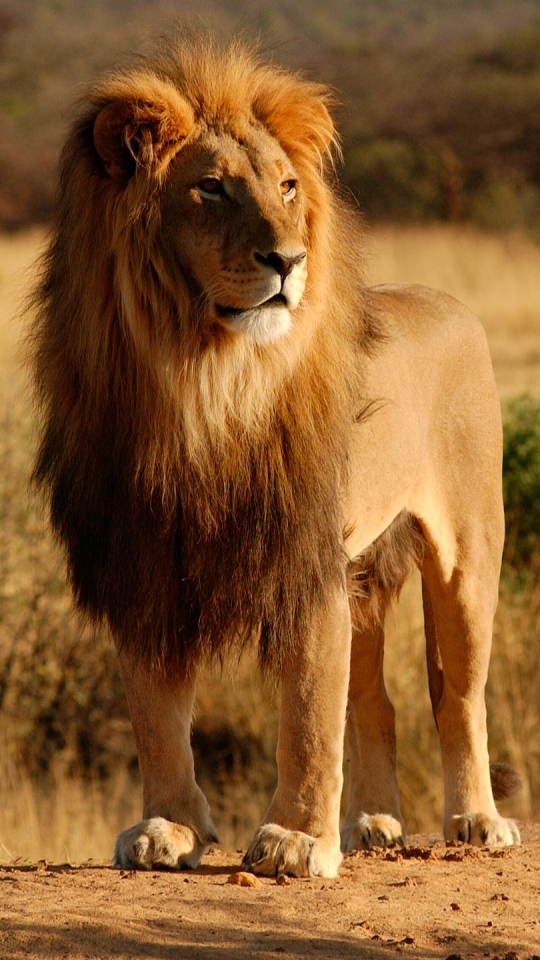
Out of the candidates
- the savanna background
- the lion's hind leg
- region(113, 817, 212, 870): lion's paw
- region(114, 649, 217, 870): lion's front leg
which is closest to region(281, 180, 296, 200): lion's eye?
the savanna background

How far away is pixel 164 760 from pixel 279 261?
4.26 ft

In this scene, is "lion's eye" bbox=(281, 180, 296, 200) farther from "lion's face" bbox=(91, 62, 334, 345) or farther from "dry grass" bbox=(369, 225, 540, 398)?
"dry grass" bbox=(369, 225, 540, 398)

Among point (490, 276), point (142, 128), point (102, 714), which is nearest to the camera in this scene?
point (142, 128)

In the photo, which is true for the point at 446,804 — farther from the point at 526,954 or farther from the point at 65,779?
the point at 65,779

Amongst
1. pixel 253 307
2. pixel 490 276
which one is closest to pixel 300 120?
pixel 253 307

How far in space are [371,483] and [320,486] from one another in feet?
1.39

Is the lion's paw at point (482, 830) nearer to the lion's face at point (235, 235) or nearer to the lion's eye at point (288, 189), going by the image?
the lion's face at point (235, 235)

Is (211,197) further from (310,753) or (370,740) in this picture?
(370,740)

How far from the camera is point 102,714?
28.5 feet

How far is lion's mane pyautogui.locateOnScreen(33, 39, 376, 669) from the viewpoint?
346cm

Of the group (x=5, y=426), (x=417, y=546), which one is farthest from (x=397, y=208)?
(x=417, y=546)

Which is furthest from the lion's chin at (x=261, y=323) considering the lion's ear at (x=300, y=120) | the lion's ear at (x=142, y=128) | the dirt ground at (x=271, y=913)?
the dirt ground at (x=271, y=913)

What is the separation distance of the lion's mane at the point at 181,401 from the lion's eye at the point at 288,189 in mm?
81

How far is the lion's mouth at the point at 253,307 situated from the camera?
3.32m
